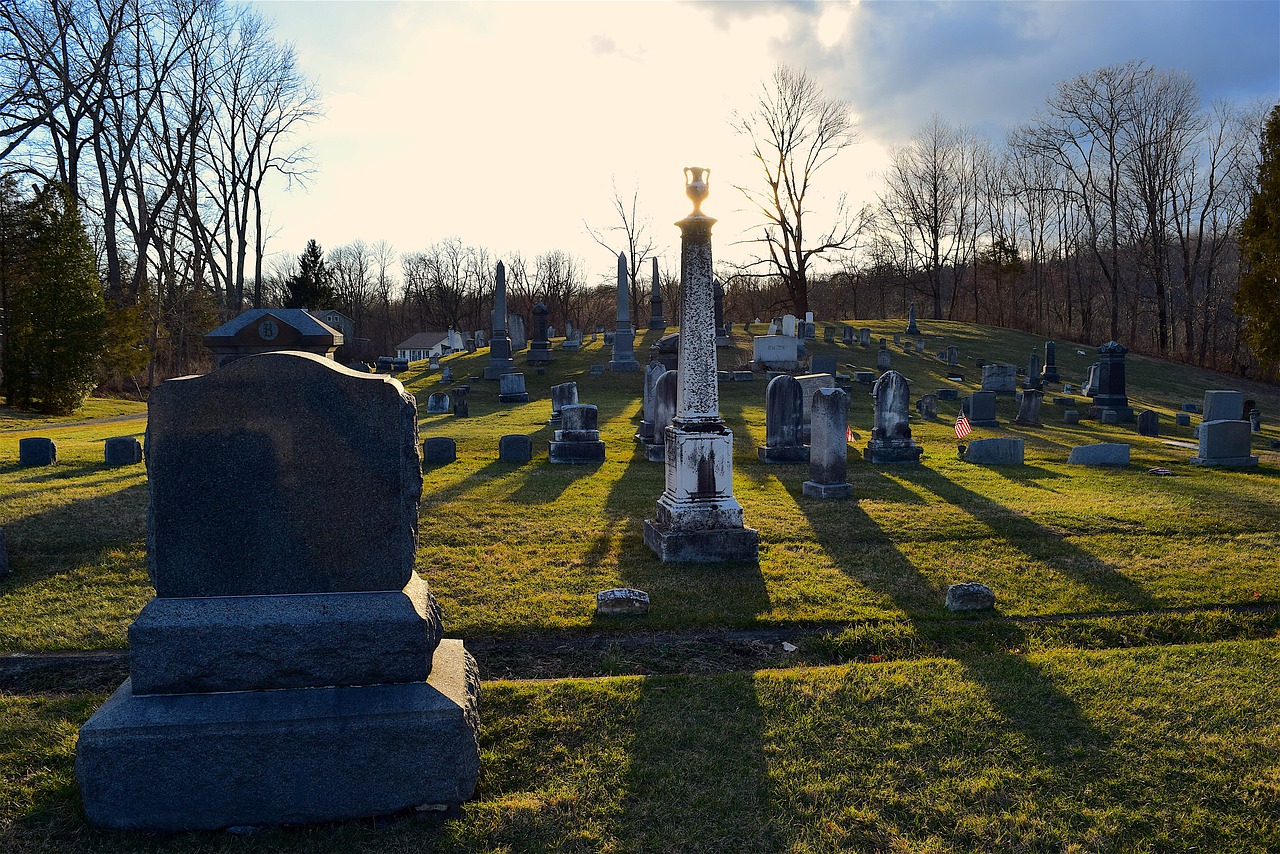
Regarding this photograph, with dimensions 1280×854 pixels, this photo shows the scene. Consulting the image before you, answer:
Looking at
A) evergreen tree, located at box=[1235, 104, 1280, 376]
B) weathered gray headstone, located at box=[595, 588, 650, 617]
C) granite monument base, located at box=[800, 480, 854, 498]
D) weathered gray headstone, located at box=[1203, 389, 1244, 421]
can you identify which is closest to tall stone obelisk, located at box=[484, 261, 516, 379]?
granite monument base, located at box=[800, 480, 854, 498]

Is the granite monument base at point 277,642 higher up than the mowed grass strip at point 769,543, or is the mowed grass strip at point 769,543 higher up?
the granite monument base at point 277,642

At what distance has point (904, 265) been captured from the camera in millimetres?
53156

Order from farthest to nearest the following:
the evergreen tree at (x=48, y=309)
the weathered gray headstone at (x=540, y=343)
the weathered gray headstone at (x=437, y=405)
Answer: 1. the weathered gray headstone at (x=540, y=343)
2. the evergreen tree at (x=48, y=309)
3. the weathered gray headstone at (x=437, y=405)

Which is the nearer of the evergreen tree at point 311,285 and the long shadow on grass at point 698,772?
the long shadow on grass at point 698,772

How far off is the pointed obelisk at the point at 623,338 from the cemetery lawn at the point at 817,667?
17971mm

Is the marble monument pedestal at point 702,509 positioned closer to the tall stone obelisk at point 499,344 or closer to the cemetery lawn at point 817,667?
the cemetery lawn at point 817,667

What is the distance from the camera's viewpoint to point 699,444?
7.36 m

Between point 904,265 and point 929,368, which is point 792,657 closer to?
point 929,368

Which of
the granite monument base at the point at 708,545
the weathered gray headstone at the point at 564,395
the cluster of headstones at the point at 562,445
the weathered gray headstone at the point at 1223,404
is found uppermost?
the weathered gray headstone at the point at 564,395

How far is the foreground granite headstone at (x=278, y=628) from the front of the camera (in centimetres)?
299

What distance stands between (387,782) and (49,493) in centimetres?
968

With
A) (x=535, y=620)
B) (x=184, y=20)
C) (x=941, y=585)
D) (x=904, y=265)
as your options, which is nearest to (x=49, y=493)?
(x=535, y=620)

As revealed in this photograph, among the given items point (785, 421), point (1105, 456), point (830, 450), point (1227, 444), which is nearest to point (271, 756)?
point (830, 450)

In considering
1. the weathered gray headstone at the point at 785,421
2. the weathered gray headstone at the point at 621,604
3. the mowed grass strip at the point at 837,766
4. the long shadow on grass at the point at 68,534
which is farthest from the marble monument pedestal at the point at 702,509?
the weathered gray headstone at the point at 785,421
